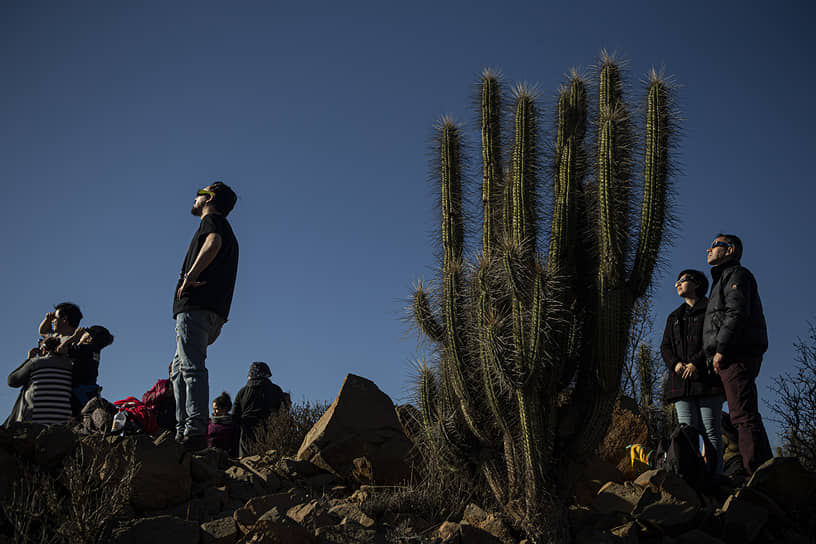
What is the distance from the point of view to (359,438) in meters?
5.79

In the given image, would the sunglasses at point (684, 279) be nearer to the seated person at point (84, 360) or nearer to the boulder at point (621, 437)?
the boulder at point (621, 437)

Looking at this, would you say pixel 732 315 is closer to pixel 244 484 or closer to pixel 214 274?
pixel 244 484

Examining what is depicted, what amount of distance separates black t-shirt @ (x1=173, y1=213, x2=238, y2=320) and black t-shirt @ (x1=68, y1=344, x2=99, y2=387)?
1.34 meters

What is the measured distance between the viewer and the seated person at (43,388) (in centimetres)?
574

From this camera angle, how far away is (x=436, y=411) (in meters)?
5.37

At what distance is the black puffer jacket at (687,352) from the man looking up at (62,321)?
18.3ft

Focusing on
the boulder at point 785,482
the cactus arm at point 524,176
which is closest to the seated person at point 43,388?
the cactus arm at point 524,176

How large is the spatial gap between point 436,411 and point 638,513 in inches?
66.9

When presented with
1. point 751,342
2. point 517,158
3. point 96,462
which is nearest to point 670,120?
point 517,158

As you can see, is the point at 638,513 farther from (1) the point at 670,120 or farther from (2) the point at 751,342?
(1) the point at 670,120

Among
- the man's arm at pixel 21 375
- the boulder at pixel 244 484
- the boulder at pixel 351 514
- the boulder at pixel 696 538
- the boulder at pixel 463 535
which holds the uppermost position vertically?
the man's arm at pixel 21 375

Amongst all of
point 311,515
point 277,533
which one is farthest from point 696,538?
point 277,533

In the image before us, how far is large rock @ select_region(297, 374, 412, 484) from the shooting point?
18.4 feet

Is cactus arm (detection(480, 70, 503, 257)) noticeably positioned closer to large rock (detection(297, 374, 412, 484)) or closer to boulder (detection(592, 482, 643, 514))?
large rock (detection(297, 374, 412, 484))
